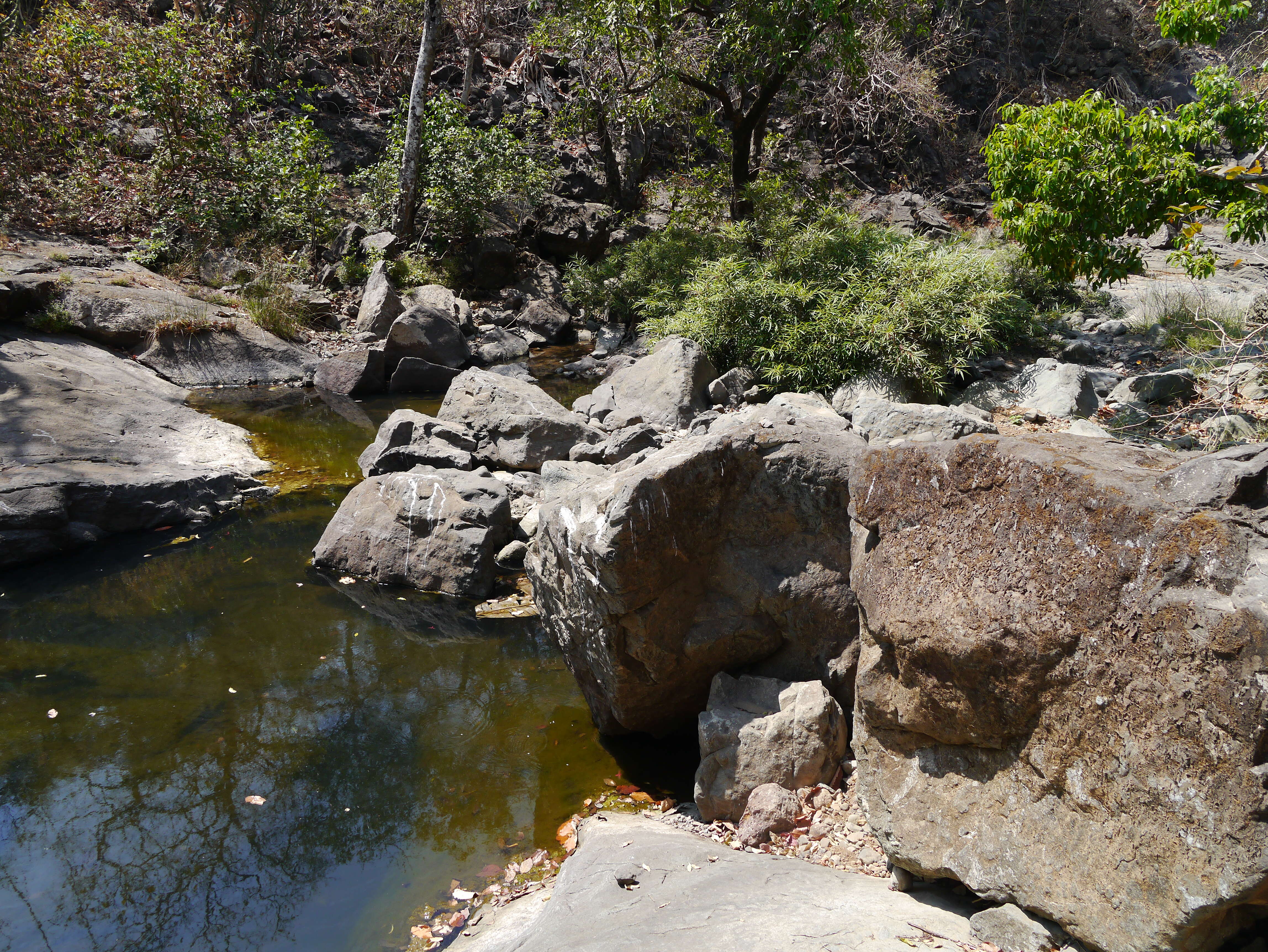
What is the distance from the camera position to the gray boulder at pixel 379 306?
1350cm

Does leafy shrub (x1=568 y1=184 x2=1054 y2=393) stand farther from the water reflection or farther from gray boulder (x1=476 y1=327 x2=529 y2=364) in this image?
the water reflection

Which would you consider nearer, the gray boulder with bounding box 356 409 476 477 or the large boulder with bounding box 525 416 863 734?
the large boulder with bounding box 525 416 863 734

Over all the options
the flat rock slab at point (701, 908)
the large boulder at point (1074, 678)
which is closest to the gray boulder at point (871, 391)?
the large boulder at point (1074, 678)

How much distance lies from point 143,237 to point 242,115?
491 cm

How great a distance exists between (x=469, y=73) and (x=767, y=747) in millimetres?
21684

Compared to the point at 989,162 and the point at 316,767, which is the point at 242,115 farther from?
the point at 316,767

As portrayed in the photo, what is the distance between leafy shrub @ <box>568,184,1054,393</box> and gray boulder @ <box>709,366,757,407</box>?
21 centimetres

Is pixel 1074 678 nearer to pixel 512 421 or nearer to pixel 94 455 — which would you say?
pixel 512 421

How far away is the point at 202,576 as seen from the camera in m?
7.05

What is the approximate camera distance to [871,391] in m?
8.42

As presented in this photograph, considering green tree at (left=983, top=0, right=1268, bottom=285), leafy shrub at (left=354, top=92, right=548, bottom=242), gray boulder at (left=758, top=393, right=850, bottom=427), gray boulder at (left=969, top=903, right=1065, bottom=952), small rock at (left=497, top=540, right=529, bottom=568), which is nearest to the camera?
gray boulder at (left=969, top=903, right=1065, bottom=952)

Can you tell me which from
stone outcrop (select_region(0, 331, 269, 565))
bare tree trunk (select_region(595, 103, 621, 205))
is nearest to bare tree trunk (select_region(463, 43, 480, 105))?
bare tree trunk (select_region(595, 103, 621, 205))

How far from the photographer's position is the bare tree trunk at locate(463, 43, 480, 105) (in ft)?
70.0

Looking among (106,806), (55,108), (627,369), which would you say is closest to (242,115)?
(55,108)
